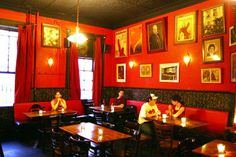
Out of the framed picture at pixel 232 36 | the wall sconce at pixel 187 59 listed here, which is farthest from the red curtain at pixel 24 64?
the framed picture at pixel 232 36

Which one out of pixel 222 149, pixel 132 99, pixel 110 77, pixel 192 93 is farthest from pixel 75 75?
pixel 222 149

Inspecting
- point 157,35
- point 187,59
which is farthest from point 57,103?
point 187,59

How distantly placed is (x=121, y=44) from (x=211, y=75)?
4423 mm

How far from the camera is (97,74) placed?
9398mm

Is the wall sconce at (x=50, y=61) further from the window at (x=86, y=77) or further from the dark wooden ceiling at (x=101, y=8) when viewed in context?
the dark wooden ceiling at (x=101, y=8)

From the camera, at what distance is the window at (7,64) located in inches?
298

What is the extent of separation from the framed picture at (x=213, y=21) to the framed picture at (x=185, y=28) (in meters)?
0.33

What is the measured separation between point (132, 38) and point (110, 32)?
153cm

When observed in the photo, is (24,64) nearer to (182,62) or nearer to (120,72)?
(120,72)

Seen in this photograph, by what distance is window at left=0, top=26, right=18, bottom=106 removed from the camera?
24.8ft

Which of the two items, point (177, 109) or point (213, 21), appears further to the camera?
point (213, 21)

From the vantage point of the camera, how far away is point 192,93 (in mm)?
6672

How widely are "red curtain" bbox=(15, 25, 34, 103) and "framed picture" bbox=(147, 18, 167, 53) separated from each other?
4239mm

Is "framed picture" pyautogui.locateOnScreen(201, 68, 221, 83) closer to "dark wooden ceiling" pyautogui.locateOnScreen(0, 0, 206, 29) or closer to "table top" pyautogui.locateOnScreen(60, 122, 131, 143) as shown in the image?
"dark wooden ceiling" pyautogui.locateOnScreen(0, 0, 206, 29)
